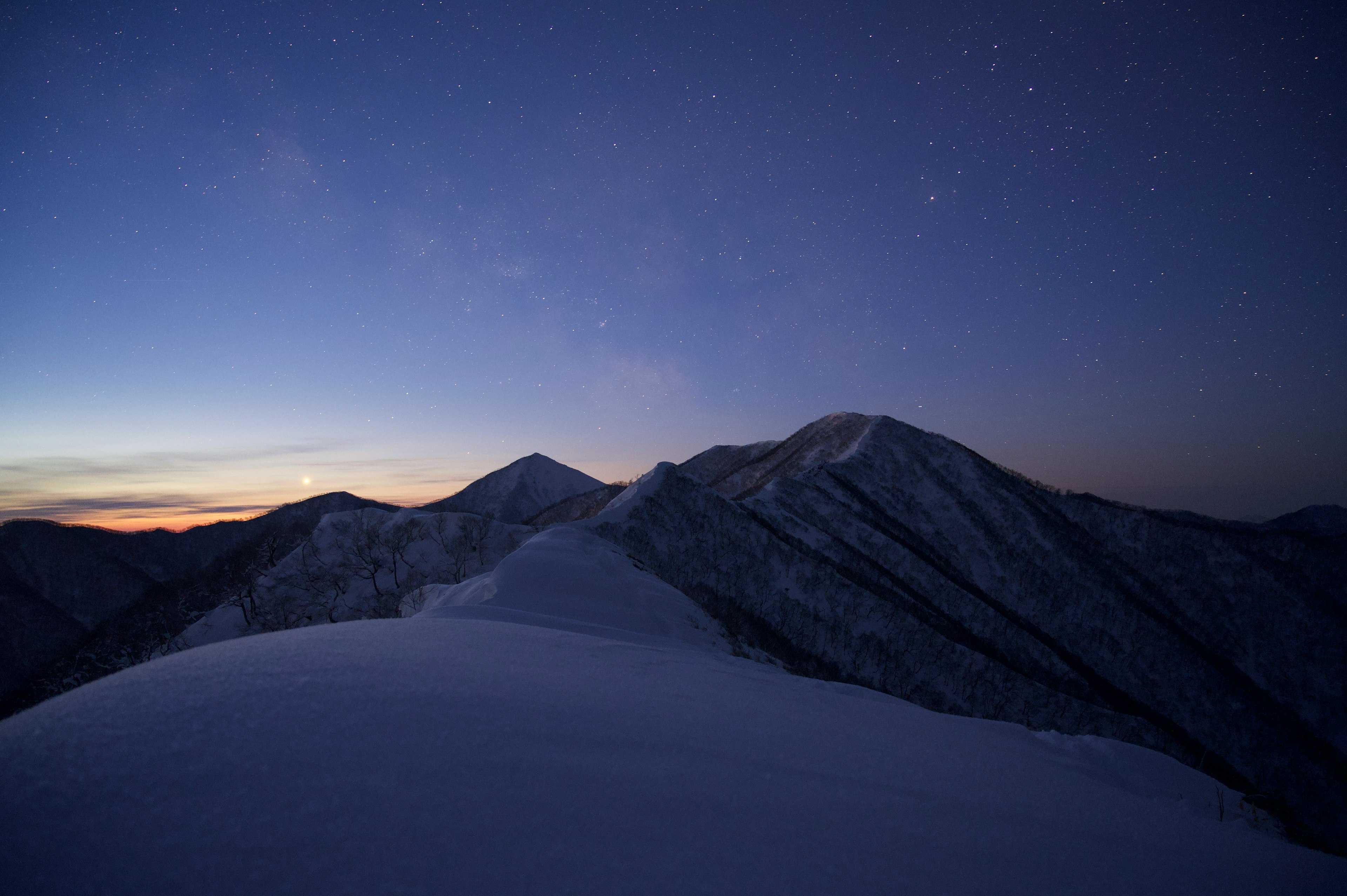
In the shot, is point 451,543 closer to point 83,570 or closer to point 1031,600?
point 1031,600

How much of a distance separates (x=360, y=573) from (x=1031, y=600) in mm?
50669

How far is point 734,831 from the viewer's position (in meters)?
2.63

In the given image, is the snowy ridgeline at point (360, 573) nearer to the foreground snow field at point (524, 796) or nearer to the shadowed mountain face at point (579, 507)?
the shadowed mountain face at point (579, 507)

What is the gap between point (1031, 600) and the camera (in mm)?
38656

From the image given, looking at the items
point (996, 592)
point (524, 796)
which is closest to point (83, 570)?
point (524, 796)

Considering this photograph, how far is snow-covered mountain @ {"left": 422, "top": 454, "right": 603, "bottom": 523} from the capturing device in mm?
119312

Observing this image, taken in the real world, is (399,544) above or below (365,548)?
above

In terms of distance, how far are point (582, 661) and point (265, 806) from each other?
3.10m

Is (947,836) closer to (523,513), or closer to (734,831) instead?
(734,831)

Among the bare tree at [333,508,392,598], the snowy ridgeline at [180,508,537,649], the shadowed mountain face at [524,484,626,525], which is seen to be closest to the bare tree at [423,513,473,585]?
the snowy ridgeline at [180,508,537,649]

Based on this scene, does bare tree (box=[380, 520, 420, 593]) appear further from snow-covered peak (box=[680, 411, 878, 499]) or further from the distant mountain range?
snow-covered peak (box=[680, 411, 878, 499])

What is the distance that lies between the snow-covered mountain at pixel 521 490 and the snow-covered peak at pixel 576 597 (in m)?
102

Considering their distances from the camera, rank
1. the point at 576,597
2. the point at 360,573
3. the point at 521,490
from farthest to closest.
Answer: the point at 521,490, the point at 360,573, the point at 576,597

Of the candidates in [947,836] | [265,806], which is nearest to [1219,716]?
[947,836]
